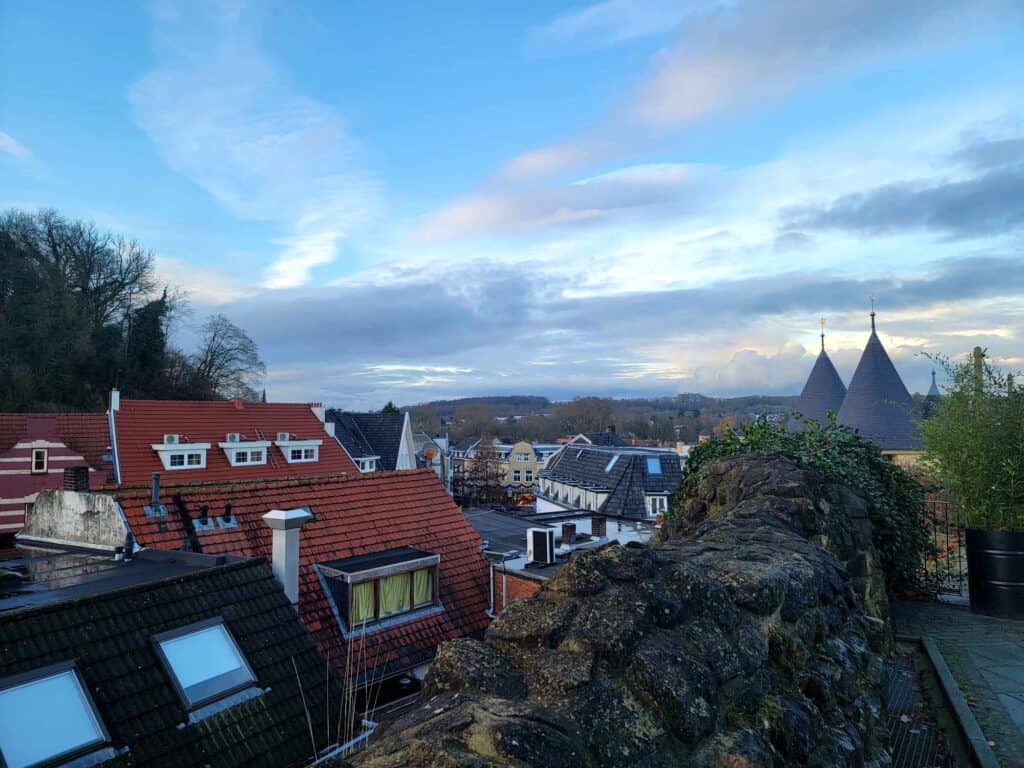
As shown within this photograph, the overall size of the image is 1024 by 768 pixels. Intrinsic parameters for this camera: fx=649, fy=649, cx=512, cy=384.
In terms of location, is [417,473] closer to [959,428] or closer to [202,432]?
[959,428]

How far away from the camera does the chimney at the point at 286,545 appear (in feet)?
26.3

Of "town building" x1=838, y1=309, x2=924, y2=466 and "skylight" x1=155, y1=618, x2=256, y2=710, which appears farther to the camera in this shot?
"town building" x1=838, y1=309, x2=924, y2=466

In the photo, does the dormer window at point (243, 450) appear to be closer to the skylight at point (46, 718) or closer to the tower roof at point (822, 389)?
the skylight at point (46, 718)

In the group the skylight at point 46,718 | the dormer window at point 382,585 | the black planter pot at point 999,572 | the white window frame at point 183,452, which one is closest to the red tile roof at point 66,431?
the white window frame at point 183,452

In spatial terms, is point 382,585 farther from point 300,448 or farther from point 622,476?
point 622,476

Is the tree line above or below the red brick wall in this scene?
above

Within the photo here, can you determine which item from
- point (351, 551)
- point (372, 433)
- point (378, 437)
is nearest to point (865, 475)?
point (351, 551)

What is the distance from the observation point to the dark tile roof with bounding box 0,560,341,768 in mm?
5035

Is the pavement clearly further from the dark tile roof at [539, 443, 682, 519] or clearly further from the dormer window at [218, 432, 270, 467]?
the dormer window at [218, 432, 270, 467]

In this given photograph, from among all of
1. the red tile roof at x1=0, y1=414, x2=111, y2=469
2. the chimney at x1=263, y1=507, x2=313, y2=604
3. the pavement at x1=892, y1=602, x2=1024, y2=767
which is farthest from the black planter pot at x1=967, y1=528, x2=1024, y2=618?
the red tile roof at x1=0, y1=414, x2=111, y2=469

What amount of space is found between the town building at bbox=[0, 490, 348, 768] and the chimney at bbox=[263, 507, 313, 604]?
0.55 metres

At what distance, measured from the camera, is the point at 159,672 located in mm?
5535

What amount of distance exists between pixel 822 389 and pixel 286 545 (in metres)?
36.8

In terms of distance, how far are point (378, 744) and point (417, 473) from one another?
11.6 meters
